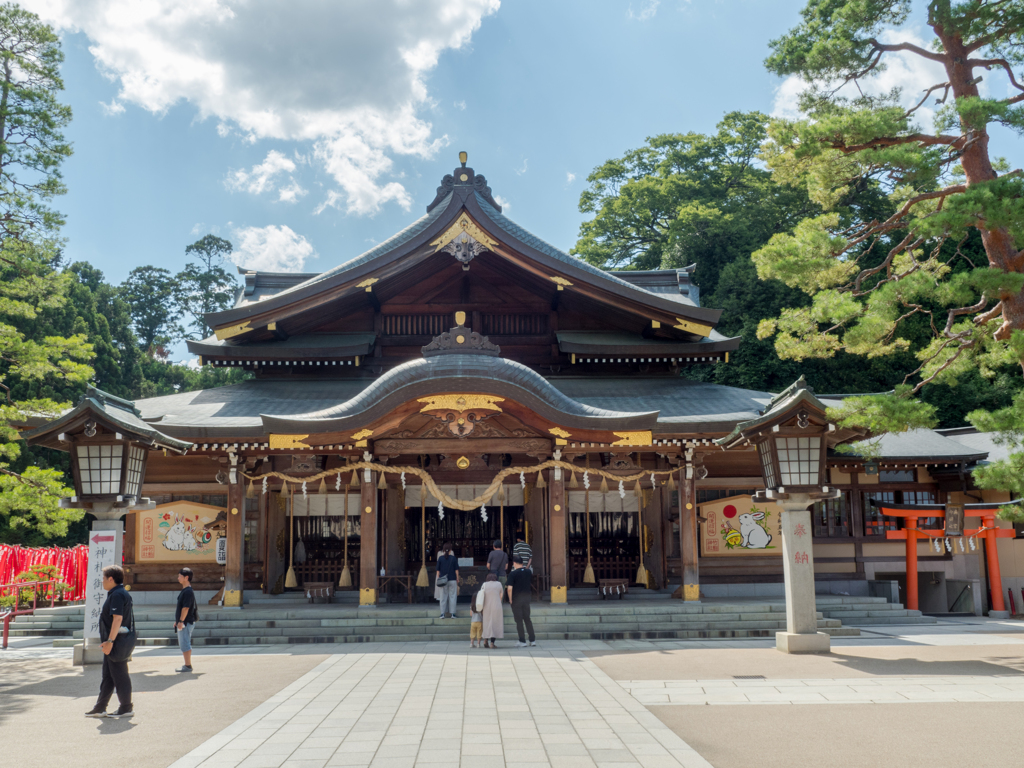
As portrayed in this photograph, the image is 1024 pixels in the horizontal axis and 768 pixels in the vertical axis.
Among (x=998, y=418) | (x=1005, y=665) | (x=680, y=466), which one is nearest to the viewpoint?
(x=1005, y=665)

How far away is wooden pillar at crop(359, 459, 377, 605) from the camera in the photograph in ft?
49.8

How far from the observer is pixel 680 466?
16156 millimetres

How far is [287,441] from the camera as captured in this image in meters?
14.8

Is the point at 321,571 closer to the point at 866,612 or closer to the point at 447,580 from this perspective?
the point at 447,580

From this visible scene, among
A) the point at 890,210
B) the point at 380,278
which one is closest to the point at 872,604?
the point at 380,278

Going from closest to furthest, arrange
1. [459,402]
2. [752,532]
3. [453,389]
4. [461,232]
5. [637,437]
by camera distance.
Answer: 1. [453,389]
2. [459,402]
3. [637,437]
4. [752,532]
5. [461,232]

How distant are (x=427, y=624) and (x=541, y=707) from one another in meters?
6.69

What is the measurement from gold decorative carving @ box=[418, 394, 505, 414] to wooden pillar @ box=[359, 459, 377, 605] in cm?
207

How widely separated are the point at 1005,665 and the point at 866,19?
10.0 meters

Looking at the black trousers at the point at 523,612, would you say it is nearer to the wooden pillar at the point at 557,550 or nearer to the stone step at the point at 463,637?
the stone step at the point at 463,637

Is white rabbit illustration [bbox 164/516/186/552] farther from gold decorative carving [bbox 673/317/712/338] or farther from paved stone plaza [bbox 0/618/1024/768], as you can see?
gold decorative carving [bbox 673/317/712/338]

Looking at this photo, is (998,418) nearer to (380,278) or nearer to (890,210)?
(380,278)

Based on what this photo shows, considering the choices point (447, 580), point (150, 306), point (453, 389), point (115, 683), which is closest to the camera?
point (115, 683)

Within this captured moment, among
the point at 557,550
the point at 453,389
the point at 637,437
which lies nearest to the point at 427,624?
the point at 557,550
